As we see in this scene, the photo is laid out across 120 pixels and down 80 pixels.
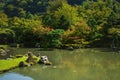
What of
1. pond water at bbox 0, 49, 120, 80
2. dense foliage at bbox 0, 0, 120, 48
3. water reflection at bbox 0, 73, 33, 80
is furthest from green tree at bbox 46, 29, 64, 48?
water reflection at bbox 0, 73, 33, 80

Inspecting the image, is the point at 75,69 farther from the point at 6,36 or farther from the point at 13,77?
the point at 6,36

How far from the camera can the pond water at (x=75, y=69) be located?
Answer: 23.4m

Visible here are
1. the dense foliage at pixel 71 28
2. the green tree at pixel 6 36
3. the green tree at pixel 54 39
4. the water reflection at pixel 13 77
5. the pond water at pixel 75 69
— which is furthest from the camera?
the green tree at pixel 6 36

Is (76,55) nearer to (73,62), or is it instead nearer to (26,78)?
(73,62)

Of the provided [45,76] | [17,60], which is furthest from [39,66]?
[45,76]

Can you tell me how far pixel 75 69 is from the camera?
2644cm

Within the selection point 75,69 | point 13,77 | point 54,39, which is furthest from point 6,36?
point 13,77

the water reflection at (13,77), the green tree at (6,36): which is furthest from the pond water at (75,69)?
the green tree at (6,36)

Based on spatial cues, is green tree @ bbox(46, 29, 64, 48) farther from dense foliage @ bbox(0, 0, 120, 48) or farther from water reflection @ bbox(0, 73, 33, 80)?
water reflection @ bbox(0, 73, 33, 80)

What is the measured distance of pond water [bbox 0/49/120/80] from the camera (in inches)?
922

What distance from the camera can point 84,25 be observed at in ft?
144

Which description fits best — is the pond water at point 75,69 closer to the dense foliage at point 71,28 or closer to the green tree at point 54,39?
the green tree at point 54,39

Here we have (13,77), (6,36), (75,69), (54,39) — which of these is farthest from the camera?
(6,36)

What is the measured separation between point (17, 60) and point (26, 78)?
17.0 feet
